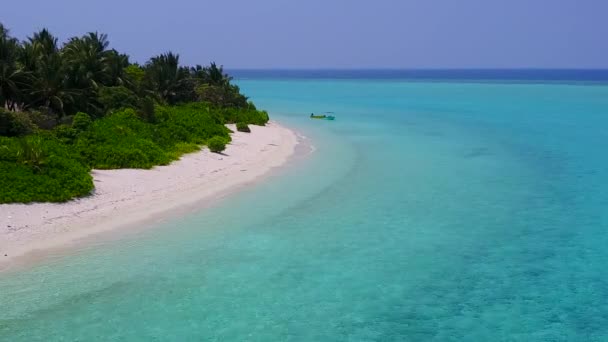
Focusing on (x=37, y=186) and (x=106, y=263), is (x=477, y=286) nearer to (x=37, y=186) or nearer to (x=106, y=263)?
(x=106, y=263)

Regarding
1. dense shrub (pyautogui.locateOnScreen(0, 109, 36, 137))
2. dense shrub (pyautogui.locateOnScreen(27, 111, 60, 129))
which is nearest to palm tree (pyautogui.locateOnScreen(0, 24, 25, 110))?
dense shrub (pyautogui.locateOnScreen(27, 111, 60, 129))

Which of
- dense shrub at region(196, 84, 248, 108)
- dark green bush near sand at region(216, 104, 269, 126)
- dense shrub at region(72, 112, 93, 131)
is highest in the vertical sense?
dense shrub at region(196, 84, 248, 108)

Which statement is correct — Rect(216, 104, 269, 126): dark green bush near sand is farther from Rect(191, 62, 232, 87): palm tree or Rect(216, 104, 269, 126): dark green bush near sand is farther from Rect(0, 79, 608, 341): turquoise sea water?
Rect(0, 79, 608, 341): turquoise sea water

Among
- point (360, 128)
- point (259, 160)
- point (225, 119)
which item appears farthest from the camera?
point (360, 128)

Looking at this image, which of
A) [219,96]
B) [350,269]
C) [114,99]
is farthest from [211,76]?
[350,269]

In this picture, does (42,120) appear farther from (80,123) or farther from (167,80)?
(167,80)

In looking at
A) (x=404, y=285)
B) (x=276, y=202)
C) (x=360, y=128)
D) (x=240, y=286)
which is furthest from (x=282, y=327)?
(x=360, y=128)
